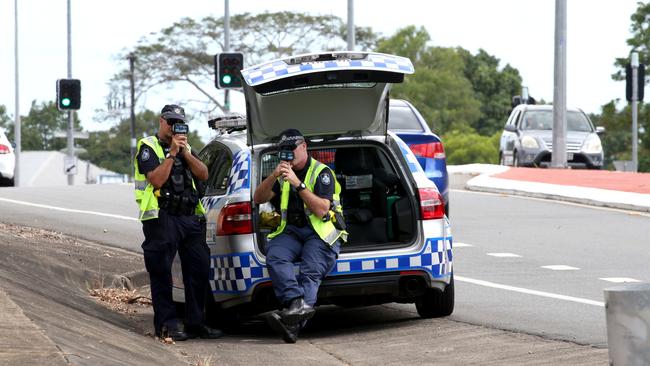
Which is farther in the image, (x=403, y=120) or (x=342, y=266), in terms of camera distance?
(x=403, y=120)

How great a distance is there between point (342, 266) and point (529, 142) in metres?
23.9

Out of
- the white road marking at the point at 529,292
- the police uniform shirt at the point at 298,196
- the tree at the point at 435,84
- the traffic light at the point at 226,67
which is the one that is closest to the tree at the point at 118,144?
the tree at the point at 435,84

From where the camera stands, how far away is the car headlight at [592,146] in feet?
110

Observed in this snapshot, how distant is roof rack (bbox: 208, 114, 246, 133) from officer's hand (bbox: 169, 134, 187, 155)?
→ 1.60 metres

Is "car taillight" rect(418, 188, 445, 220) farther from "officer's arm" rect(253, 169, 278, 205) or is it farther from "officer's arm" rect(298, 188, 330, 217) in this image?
"officer's arm" rect(253, 169, 278, 205)

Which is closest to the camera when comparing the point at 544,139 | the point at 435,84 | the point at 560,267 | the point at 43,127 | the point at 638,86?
the point at 560,267

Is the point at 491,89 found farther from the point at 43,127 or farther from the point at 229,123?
the point at 229,123

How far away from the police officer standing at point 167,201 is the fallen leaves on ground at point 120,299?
1924mm

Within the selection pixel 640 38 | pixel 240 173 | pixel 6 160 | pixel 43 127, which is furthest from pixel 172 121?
pixel 43 127

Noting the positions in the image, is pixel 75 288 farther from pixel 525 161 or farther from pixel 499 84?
pixel 499 84

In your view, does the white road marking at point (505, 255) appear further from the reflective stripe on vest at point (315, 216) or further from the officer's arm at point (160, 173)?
the officer's arm at point (160, 173)

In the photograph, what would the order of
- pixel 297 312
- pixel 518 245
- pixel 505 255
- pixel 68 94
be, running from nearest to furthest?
pixel 297 312
pixel 505 255
pixel 518 245
pixel 68 94

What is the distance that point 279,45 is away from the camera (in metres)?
68.8

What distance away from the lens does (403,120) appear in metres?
19.3
